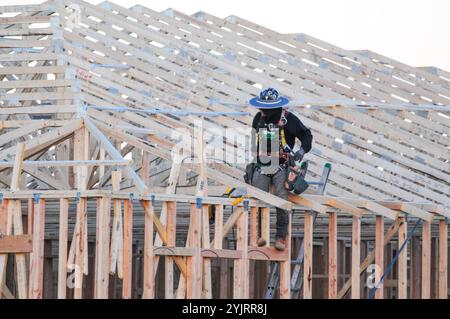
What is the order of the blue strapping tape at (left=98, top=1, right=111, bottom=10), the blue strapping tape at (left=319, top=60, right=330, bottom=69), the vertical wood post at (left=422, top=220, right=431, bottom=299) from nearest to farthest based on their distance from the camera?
the vertical wood post at (left=422, top=220, right=431, bottom=299)
the blue strapping tape at (left=319, top=60, right=330, bottom=69)
the blue strapping tape at (left=98, top=1, right=111, bottom=10)

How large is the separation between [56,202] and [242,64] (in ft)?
12.6

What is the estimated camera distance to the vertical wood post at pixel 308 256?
26094 mm

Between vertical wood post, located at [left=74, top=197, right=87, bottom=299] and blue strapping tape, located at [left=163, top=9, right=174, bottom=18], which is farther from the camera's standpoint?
blue strapping tape, located at [left=163, top=9, right=174, bottom=18]

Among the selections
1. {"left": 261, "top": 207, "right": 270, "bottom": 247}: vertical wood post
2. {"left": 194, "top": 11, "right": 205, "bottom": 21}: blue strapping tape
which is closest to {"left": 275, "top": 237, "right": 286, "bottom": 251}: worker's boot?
{"left": 261, "top": 207, "right": 270, "bottom": 247}: vertical wood post

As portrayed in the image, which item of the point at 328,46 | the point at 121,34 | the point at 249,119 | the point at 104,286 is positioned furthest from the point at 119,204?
the point at 328,46

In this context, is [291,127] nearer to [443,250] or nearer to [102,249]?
[102,249]

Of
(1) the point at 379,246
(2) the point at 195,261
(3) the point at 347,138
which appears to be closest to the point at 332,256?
(1) the point at 379,246

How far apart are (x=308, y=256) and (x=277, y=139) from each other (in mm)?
1899

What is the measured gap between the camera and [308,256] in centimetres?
2619

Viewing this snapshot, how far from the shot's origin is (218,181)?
26859 mm

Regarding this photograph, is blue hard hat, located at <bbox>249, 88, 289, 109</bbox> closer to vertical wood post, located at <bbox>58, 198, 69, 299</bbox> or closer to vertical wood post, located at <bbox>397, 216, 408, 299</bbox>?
vertical wood post, located at <bbox>58, 198, 69, 299</bbox>

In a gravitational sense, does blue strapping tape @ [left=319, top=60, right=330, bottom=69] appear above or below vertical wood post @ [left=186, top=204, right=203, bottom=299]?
below

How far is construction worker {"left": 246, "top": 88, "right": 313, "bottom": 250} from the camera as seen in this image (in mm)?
25234

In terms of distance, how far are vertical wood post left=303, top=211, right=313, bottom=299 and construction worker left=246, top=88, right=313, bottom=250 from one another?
2.16ft
